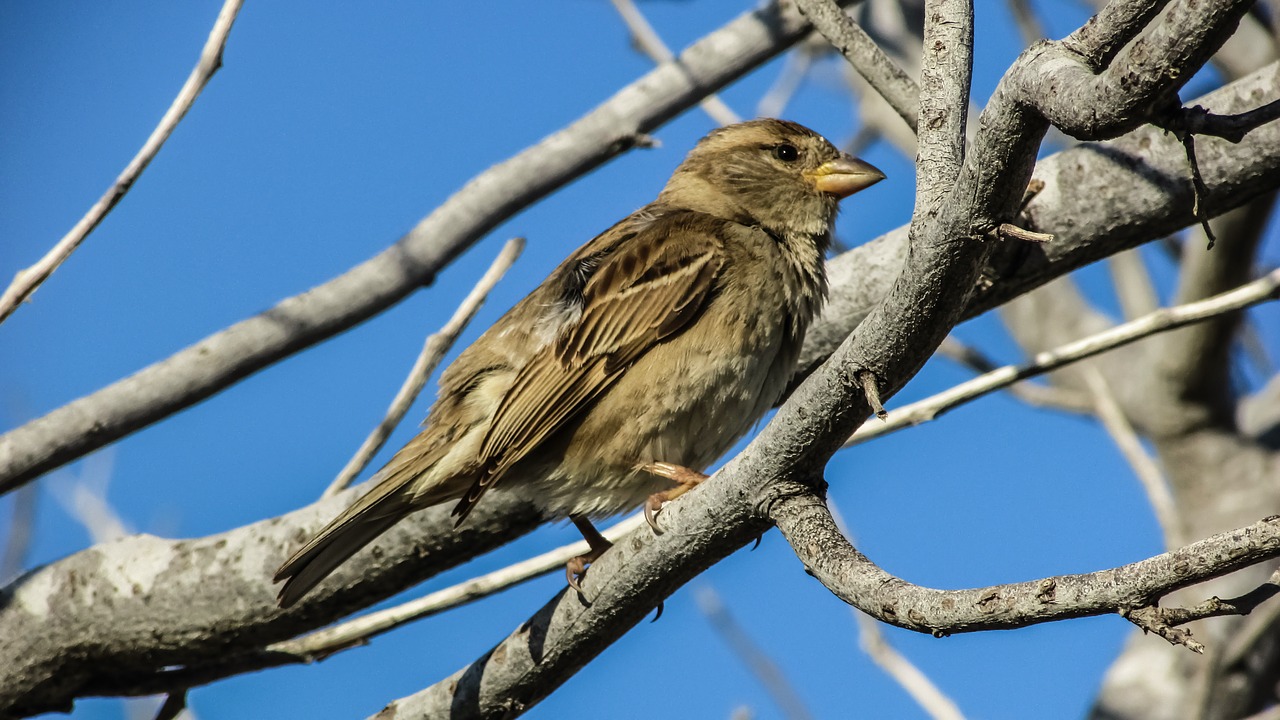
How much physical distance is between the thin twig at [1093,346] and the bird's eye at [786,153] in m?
1.49

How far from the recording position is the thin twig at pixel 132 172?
354 centimetres

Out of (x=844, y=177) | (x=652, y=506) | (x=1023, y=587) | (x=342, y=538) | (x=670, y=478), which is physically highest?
(x=844, y=177)

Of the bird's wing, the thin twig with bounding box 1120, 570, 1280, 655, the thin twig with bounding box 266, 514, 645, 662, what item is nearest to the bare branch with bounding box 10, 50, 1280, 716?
the thin twig with bounding box 266, 514, 645, 662

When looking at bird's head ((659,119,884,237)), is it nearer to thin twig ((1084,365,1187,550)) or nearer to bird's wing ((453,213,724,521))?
bird's wing ((453,213,724,521))

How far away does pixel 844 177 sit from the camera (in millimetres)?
5082

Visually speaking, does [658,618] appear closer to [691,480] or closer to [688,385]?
[691,480]

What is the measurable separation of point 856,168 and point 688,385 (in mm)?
1440

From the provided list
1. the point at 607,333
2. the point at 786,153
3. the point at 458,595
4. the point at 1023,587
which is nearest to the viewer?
the point at 1023,587

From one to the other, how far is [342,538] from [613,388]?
102cm

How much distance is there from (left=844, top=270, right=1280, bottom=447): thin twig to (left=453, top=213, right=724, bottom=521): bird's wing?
0.78 m

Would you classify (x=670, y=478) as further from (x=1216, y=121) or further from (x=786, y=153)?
(x=1216, y=121)

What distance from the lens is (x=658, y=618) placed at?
4.15m

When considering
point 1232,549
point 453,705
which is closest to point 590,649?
point 453,705

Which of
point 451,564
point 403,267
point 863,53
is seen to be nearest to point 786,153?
point 863,53
